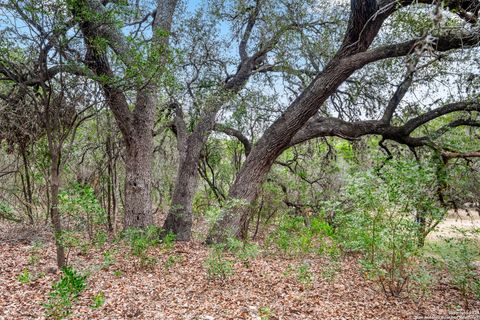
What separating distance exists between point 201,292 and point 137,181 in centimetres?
277

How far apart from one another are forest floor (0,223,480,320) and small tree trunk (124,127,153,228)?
735 millimetres

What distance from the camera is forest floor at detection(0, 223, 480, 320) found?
348 cm

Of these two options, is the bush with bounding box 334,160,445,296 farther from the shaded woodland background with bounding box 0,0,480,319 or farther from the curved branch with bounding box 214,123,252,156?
the curved branch with bounding box 214,123,252,156

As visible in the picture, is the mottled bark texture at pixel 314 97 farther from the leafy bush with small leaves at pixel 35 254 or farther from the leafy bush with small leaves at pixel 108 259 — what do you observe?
the leafy bush with small leaves at pixel 35 254

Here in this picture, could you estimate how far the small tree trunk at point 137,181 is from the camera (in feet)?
20.2

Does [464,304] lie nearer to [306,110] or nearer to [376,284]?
[376,284]

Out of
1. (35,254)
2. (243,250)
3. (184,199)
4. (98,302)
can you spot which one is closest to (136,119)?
(184,199)

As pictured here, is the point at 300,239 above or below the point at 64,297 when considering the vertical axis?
above

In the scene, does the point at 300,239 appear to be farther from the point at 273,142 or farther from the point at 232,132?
the point at 232,132

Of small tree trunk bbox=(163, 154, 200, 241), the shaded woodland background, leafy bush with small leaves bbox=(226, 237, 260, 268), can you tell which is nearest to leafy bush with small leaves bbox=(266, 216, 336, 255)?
the shaded woodland background

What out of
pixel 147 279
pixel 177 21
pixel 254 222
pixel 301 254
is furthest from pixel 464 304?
pixel 177 21

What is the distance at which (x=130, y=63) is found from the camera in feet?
15.1

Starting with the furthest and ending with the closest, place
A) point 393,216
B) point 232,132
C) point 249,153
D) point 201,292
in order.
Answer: point 232,132
point 249,153
point 201,292
point 393,216

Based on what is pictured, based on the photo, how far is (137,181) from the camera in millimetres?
6188
